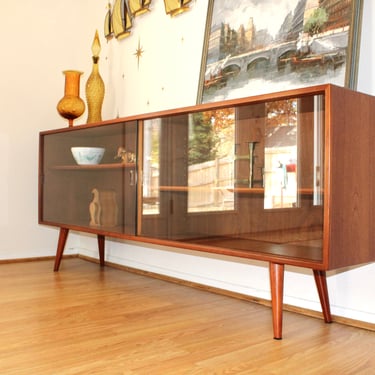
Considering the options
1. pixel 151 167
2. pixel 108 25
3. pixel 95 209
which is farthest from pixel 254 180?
pixel 108 25

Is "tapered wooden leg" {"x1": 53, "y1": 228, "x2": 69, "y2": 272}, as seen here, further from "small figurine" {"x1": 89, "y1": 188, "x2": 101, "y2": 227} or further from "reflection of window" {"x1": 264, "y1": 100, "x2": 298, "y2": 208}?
"reflection of window" {"x1": 264, "y1": 100, "x2": 298, "y2": 208}

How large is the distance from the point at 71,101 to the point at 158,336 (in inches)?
63.1

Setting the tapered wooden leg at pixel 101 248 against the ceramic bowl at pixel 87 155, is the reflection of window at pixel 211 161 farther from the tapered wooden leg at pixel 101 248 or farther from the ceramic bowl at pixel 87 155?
the tapered wooden leg at pixel 101 248

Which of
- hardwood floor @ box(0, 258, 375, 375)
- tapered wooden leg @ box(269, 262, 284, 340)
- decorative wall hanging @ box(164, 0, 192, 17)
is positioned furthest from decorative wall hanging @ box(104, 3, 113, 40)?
tapered wooden leg @ box(269, 262, 284, 340)

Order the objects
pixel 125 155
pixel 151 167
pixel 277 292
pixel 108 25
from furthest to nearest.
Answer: pixel 108 25 → pixel 125 155 → pixel 151 167 → pixel 277 292

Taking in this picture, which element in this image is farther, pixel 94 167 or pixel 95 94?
pixel 95 94

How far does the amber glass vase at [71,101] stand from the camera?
2.68 m

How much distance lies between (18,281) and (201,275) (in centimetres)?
91

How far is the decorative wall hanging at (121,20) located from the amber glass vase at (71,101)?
14.9 inches

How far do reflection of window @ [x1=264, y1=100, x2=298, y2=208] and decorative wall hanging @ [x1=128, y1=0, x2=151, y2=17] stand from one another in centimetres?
138

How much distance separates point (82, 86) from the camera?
3184 mm

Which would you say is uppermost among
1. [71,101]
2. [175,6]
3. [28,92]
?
[175,6]

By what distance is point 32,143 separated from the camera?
3045 mm

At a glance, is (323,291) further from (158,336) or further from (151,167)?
(151,167)
